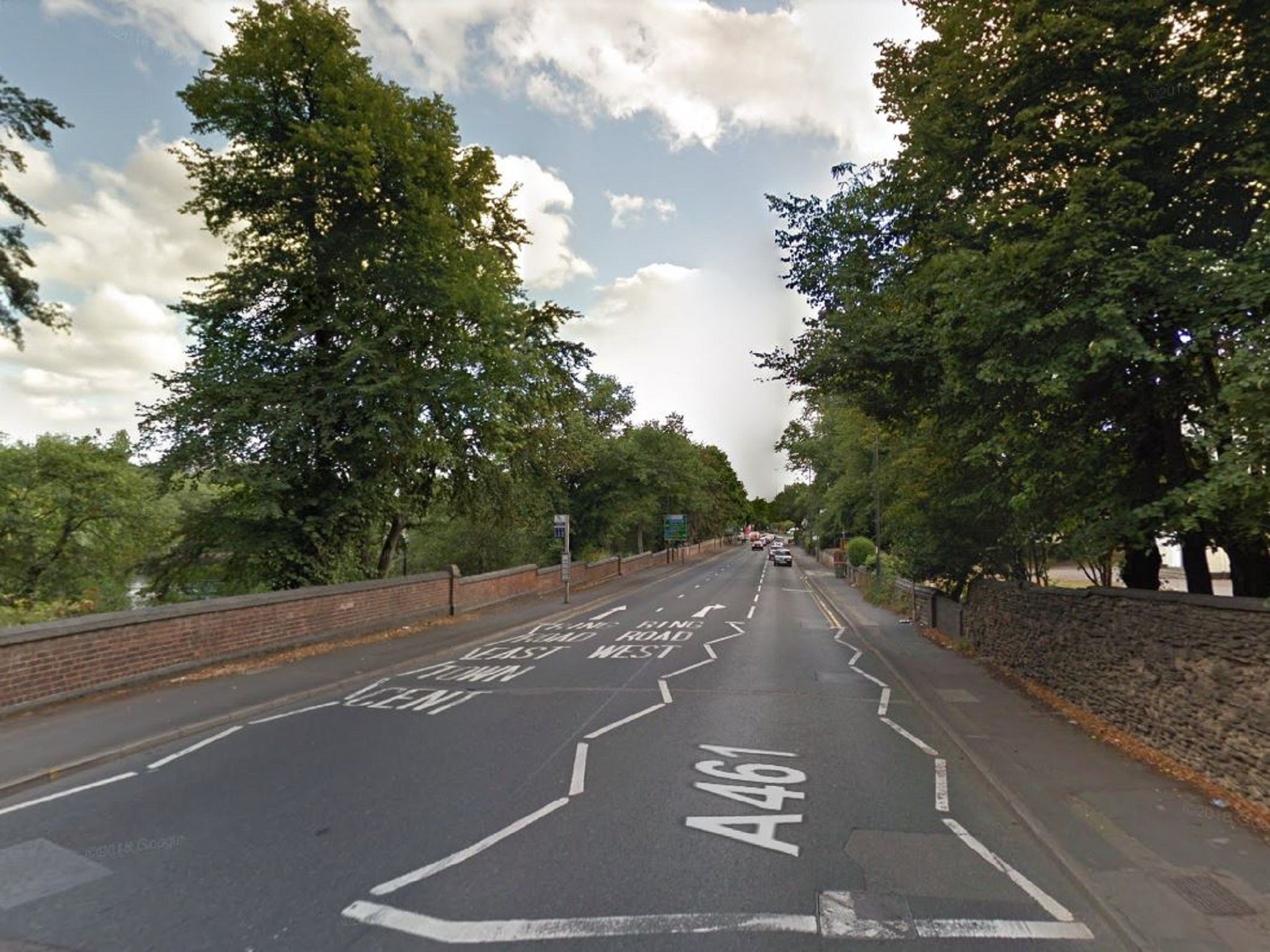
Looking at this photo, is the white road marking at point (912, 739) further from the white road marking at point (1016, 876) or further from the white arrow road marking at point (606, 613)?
the white arrow road marking at point (606, 613)

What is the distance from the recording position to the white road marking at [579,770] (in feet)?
20.9

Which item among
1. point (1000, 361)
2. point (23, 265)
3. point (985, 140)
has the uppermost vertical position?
point (23, 265)

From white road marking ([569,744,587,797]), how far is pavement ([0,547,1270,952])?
5cm

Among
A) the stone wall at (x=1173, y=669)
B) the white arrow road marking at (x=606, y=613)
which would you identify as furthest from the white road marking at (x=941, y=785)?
the white arrow road marking at (x=606, y=613)

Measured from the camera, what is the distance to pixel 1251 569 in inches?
324

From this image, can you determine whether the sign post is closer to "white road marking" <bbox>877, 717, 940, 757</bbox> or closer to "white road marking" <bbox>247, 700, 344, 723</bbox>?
"white road marking" <bbox>247, 700, 344, 723</bbox>

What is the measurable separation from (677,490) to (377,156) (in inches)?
1555

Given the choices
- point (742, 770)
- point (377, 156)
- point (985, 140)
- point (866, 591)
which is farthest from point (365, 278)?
point (866, 591)

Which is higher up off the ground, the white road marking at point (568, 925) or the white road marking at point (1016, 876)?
the white road marking at point (568, 925)

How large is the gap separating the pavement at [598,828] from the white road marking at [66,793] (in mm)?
45

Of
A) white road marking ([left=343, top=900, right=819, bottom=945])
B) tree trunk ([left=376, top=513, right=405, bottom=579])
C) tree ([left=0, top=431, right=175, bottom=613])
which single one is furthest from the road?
tree ([left=0, top=431, right=175, bottom=613])

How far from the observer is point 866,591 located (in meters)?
32.1

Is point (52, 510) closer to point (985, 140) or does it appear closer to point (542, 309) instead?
point (542, 309)

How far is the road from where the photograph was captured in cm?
404
